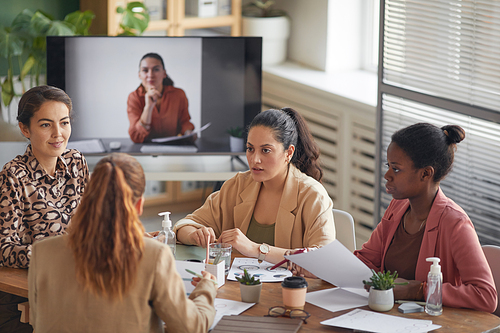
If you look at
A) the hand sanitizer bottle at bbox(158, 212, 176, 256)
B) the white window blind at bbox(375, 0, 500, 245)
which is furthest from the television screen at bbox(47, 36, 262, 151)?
the hand sanitizer bottle at bbox(158, 212, 176, 256)

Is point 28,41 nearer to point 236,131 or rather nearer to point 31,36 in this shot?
point 31,36

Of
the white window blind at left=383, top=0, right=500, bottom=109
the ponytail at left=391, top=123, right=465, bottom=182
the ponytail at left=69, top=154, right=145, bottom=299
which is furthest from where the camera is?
the white window blind at left=383, top=0, right=500, bottom=109

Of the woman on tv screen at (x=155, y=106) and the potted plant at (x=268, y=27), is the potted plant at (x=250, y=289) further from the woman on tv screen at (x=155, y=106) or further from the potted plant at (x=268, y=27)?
the potted plant at (x=268, y=27)

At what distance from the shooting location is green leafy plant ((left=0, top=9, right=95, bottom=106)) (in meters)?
3.80

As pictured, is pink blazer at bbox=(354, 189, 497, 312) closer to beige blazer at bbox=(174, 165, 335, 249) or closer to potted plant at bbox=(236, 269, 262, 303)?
beige blazer at bbox=(174, 165, 335, 249)

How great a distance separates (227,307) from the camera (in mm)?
1762

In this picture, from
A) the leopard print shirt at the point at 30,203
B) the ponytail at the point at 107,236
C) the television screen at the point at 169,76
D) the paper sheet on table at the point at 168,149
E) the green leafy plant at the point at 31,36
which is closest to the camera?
the ponytail at the point at 107,236

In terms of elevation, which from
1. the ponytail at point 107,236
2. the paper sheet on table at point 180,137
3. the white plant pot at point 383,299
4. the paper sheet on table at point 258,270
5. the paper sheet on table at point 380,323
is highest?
the ponytail at point 107,236

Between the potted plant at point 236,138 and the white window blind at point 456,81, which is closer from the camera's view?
the white window blind at point 456,81

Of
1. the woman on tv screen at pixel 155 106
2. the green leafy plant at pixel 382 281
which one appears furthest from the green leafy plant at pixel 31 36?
the green leafy plant at pixel 382 281

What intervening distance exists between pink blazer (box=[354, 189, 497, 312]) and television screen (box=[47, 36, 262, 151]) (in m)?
1.79

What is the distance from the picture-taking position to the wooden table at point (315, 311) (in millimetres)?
1647

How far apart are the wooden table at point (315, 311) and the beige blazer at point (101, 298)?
398 millimetres

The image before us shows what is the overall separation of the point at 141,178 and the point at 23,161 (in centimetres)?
94
